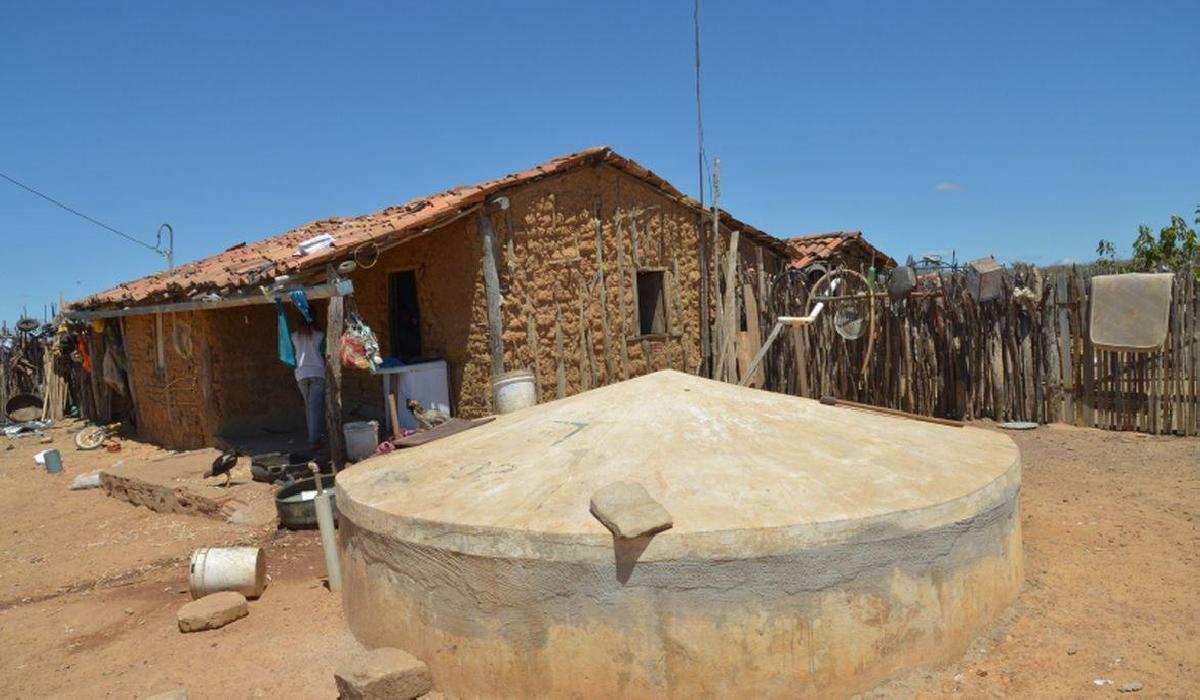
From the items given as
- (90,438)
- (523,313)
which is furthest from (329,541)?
(90,438)

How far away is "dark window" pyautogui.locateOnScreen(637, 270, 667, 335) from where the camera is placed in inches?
389

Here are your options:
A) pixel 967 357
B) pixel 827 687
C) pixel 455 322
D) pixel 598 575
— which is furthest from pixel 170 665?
pixel 967 357

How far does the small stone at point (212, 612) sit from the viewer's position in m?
4.66

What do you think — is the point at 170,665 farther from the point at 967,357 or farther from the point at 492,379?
the point at 967,357

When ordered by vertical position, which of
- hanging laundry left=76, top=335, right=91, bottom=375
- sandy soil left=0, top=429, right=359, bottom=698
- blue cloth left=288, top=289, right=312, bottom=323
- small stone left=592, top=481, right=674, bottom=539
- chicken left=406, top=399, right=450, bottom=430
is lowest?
sandy soil left=0, top=429, right=359, bottom=698

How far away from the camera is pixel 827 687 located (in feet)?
10.7

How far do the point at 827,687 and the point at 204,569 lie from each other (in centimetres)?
404

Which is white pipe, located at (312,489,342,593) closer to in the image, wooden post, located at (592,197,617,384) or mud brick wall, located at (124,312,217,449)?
wooden post, located at (592,197,617,384)

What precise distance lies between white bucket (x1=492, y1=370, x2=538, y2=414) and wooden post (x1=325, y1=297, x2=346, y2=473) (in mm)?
1497

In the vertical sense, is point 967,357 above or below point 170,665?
above

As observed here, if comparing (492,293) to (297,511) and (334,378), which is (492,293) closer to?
(334,378)

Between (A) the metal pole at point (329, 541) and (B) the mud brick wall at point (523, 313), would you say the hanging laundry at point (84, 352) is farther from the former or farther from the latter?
(A) the metal pole at point (329, 541)

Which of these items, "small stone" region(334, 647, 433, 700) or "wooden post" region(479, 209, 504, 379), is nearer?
"small stone" region(334, 647, 433, 700)

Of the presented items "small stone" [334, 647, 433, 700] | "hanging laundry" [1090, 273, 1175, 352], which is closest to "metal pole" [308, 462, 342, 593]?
"small stone" [334, 647, 433, 700]
